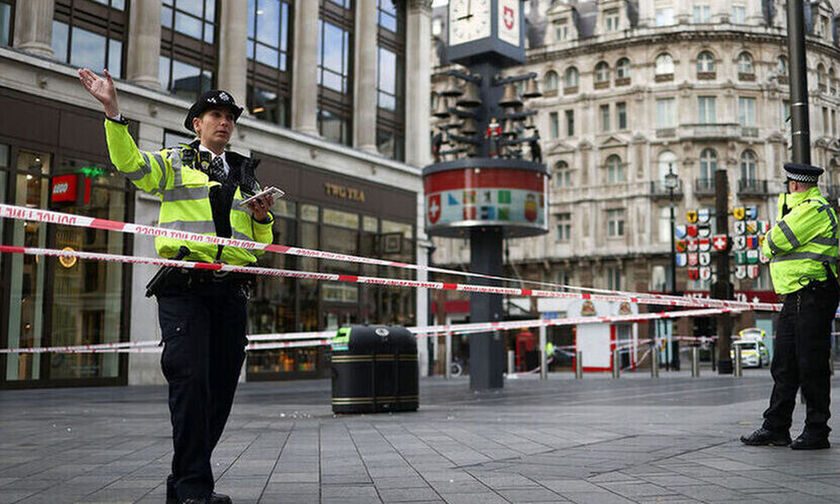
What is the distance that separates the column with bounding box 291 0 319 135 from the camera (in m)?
29.8

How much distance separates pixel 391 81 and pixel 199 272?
1212 inches

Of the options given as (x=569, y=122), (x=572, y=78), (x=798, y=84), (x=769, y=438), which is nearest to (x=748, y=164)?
(x=569, y=122)

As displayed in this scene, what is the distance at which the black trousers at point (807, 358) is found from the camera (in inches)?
267

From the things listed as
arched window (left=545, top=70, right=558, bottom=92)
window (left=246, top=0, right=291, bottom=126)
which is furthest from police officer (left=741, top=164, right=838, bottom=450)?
arched window (left=545, top=70, right=558, bottom=92)

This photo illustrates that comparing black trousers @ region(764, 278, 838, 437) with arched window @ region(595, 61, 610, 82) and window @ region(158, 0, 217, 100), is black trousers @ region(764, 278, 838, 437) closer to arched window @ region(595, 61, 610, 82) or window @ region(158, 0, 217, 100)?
window @ region(158, 0, 217, 100)

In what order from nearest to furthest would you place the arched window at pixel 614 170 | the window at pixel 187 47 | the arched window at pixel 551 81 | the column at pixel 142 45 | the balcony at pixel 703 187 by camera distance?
the column at pixel 142 45 < the window at pixel 187 47 < the balcony at pixel 703 187 < the arched window at pixel 614 170 < the arched window at pixel 551 81

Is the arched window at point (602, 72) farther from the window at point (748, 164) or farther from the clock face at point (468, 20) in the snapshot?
the clock face at point (468, 20)

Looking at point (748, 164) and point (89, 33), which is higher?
point (748, 164)

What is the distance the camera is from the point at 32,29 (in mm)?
21375

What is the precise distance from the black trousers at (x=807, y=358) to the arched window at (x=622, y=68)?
50969 millimetres

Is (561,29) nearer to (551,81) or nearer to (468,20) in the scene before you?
(551,81)

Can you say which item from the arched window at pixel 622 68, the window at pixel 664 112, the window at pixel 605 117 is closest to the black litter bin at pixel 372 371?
the window at pixel 664 112

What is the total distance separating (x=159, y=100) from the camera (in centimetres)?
2427

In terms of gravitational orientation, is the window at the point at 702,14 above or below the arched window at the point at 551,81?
above
